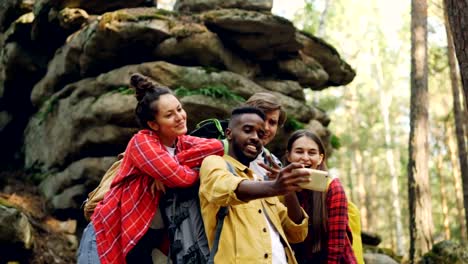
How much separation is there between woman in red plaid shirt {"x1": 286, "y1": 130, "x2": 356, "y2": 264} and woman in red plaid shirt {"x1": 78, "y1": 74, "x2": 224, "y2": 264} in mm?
799

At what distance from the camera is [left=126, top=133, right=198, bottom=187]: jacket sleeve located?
10.9 ft

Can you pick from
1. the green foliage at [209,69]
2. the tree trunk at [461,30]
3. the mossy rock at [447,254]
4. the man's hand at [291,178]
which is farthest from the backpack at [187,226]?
the green foliage at [209,69]

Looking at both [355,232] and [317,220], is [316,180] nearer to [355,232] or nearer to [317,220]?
[317,220]

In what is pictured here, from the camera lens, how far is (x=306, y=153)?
399cm

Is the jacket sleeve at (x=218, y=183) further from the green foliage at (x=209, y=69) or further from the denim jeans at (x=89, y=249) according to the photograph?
the green foliage at (x=209, y=69)

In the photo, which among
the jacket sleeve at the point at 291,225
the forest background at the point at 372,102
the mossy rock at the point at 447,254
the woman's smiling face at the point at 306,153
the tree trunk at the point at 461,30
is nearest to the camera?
the jacket sleeve at the point at 291,225

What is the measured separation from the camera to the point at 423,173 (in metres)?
11.6

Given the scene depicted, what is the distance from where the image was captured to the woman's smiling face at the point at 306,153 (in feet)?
13.0

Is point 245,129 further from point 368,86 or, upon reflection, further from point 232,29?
point 368,86

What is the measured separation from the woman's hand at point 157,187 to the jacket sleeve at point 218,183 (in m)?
0.40

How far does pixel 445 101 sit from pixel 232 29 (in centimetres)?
1553

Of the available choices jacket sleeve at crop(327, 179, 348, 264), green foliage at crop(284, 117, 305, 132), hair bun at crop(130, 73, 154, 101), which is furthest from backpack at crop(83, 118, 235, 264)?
green foliage at crop(284, 117, 305, 132)

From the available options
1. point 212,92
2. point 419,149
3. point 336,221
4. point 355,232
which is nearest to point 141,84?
point 336,221

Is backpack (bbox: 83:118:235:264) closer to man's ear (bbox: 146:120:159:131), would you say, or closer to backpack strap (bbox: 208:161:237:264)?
backpack strap (bbox: 208:161:237:264)
